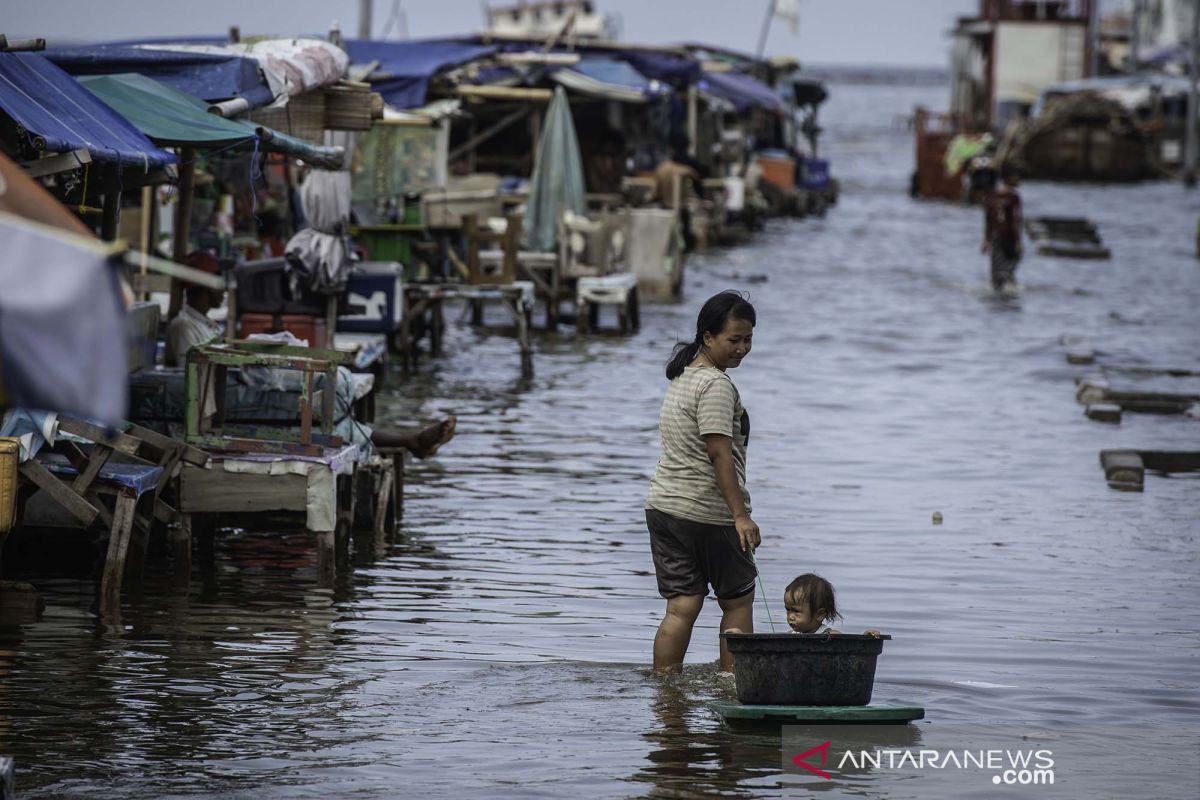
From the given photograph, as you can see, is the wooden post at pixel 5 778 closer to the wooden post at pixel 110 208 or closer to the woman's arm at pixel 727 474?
the woman's arm at pixel 727 474

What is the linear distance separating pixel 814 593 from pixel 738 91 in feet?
95.9

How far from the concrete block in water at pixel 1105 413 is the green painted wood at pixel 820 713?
9.31m

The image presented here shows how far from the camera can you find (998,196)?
85.3 feet

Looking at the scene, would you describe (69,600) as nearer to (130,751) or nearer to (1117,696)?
(130,751)

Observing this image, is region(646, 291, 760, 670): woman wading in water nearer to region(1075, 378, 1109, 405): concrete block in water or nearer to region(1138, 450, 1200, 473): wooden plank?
region(1138, 450, 1200, 473): wooden plank

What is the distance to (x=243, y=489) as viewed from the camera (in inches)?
348

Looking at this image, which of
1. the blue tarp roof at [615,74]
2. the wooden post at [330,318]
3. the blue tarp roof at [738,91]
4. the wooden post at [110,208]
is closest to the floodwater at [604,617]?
the wooden post at [330,318]

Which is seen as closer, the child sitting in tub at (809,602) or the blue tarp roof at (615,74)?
the child sitting in tub at (809,602)

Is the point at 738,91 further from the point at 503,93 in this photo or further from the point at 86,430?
the point at 86,430

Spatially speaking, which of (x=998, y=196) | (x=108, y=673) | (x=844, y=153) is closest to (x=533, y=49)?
(x=998, y=196)

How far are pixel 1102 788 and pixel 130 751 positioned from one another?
3254 mm

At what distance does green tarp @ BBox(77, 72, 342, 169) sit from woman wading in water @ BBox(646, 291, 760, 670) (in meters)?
3.46

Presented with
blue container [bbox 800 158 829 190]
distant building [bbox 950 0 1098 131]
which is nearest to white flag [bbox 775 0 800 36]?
blue container [bbox 800 158 829 190]

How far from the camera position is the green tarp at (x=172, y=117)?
9555 mm
